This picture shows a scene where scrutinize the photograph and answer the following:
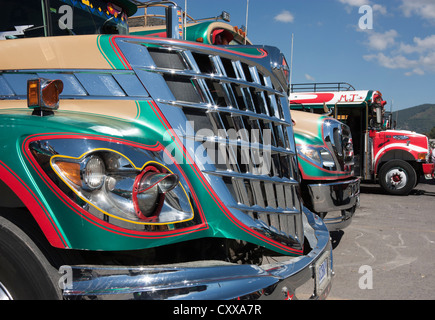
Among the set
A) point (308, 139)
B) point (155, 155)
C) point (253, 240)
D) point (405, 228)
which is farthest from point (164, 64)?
point (405, 228)

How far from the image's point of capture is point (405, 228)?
21.2 feet

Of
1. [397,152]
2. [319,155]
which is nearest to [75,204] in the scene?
[319,155]

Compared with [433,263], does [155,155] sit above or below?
above

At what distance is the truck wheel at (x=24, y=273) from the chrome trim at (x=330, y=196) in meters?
2.95

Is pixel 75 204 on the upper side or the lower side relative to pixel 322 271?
upper

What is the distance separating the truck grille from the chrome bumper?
29 cm

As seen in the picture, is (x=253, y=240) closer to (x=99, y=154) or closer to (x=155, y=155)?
Result: (x=155, y=155)

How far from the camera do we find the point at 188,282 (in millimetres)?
1776

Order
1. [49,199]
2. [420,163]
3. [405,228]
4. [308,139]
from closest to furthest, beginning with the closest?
[49,199], [308,139], [405,228], [420,163]

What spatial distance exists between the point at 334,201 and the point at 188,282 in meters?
2.77

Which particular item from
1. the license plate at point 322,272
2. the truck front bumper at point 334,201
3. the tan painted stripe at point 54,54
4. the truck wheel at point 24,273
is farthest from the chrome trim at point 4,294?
the truck front bumper at point 334,201

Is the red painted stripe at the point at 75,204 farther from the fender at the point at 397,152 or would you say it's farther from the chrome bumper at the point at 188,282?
the fender at the point at 397,152

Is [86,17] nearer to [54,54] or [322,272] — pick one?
[54,54]

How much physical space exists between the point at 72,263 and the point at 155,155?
0.60 metres
